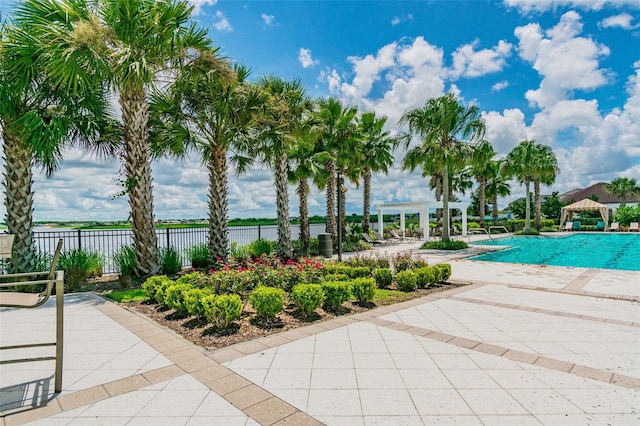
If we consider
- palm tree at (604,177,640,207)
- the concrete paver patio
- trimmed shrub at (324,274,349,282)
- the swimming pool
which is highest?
palm tree at (604,177,640,207)

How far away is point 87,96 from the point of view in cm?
812

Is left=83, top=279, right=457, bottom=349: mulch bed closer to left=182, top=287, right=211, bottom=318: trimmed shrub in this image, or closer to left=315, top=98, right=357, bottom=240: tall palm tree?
left=182, top=287, right=211, bottom=318: trimmed shrub

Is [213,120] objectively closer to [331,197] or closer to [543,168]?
[331,197]

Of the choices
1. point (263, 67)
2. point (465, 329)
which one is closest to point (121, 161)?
point (263, 67)

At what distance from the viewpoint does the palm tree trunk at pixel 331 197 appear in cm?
1684

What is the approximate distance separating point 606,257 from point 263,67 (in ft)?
55.9

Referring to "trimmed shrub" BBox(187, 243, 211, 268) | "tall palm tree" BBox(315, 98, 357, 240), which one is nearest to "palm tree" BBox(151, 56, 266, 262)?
"trimmed shrub" BBox(187, 243, 211, 268)

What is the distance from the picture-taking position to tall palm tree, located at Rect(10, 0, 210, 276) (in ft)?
22.5

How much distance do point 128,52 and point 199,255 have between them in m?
6.36

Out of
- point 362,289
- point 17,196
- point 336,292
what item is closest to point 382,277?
point 362,289

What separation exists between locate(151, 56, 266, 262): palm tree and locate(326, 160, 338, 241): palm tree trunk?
6296 mm

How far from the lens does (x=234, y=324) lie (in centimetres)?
497

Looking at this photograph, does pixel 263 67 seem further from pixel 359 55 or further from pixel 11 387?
pixel 11 387

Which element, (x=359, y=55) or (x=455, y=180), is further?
(x=455, y=180)
